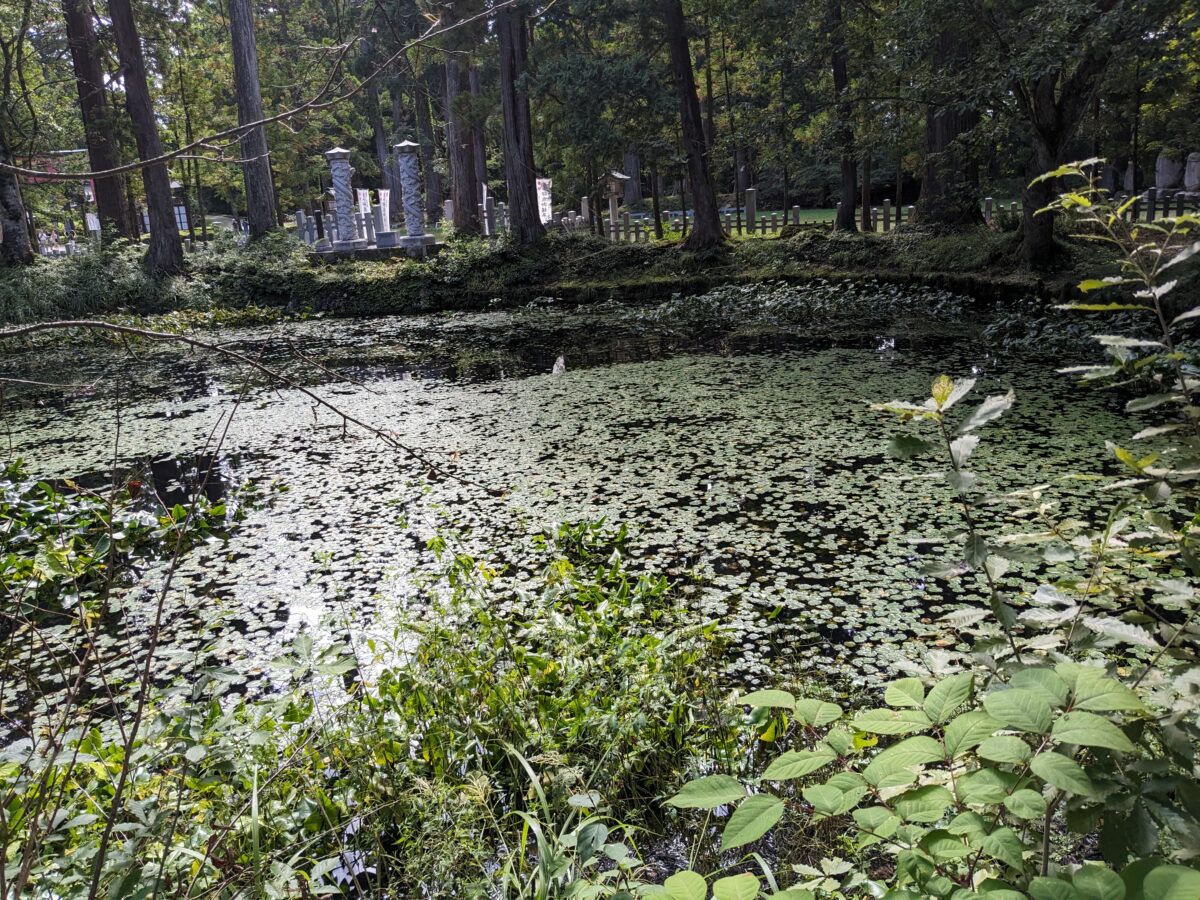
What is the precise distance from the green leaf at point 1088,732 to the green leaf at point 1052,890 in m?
0.13

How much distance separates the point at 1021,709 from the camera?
809 millimetres

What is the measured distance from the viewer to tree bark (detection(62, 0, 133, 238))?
41.7ft

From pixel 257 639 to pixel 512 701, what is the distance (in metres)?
1.34

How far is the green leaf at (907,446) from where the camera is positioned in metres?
1.03

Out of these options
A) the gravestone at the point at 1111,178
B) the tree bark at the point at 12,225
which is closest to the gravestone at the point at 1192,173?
the gravestone at the point at 1111,178

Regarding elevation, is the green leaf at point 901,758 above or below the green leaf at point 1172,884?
below

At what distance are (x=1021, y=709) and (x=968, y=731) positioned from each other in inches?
2.9

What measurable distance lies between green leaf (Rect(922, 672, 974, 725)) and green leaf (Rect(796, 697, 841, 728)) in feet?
0.39

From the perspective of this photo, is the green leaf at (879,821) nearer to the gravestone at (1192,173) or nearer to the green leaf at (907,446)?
the green leaf at (907,446)

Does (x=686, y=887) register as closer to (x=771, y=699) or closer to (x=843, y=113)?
(x=771, y=699)

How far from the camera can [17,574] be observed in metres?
2.81

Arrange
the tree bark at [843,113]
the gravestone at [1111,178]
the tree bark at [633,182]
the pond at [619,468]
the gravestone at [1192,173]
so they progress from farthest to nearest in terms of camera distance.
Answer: the tree bark at [633,182]
the gravestone at [1111,178]
the gravestone at [1192,173]
the tree bark at [843,113]
the pond at [619,468]

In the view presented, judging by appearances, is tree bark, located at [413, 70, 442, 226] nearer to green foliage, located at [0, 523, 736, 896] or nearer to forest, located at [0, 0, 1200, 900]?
forest, located at [0, 0, 1200, 900]

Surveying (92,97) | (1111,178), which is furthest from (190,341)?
(1111,178)
